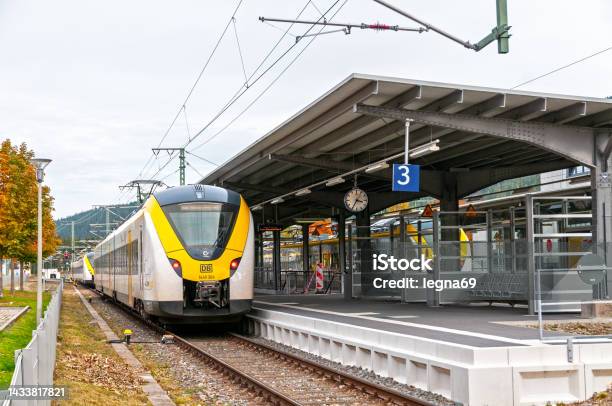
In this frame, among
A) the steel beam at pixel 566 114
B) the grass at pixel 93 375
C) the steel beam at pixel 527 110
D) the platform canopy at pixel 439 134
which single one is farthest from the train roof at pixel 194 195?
the steel beam at pixel 566 114

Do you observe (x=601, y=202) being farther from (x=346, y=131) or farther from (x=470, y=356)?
(x=470, y=356)

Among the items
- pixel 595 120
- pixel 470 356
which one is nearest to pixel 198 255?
pixel 470 356

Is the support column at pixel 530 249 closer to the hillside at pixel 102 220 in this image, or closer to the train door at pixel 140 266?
the train door at pixel 140 266

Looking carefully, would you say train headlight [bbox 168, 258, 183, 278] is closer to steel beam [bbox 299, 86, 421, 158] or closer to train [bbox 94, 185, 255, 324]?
train [bbox 94, 185, 255, 324]

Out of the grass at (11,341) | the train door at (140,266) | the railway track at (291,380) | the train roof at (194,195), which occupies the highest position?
the train roof at (194,195)

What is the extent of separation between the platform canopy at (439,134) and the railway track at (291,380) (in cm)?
587

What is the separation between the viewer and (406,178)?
1888 cm

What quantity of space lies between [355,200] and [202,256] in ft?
27.4

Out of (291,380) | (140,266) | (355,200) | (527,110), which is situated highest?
(527,110)

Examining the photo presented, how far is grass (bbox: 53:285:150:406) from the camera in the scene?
1030 centimetres

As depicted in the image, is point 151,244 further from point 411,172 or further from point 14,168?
point 14,168

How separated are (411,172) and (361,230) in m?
8.23

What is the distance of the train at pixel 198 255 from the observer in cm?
1806

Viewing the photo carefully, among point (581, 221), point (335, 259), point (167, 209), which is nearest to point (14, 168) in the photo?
point (335, 259)
